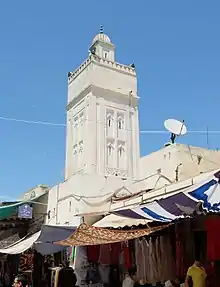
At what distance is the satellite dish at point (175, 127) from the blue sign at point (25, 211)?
685cm

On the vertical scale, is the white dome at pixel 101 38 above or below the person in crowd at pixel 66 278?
above

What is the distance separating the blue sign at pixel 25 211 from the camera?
17.1m

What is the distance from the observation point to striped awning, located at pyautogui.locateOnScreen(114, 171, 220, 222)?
559cm

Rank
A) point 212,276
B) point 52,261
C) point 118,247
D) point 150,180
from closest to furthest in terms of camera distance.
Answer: point 212,276 → point 118,247 → point 52,261 → point 150,180

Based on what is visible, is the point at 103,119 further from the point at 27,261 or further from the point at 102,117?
the point at 27,261

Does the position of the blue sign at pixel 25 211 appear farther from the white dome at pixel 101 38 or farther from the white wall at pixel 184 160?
the white dome at pixel 101 38

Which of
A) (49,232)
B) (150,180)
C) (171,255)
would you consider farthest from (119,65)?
(171,255)

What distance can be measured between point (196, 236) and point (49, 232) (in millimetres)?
4070

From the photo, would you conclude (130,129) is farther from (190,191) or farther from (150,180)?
(190,191)

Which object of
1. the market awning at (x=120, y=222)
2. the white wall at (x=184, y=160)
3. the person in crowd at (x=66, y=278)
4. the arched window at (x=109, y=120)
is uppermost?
the arched window at (x=109, y=120)

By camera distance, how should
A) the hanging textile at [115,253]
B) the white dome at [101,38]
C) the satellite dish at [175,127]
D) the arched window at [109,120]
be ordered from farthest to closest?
the white dome at [101,38], the arched window at [109,120], the satellite dish at [175,127], the hanging textile at [115,253]

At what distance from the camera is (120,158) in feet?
70.9

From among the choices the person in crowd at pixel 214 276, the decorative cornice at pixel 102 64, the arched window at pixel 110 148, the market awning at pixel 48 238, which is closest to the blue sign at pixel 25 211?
the market awning at pixel 48 238

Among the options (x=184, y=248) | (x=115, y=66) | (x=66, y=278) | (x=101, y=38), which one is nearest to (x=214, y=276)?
(x=184, y=248)
